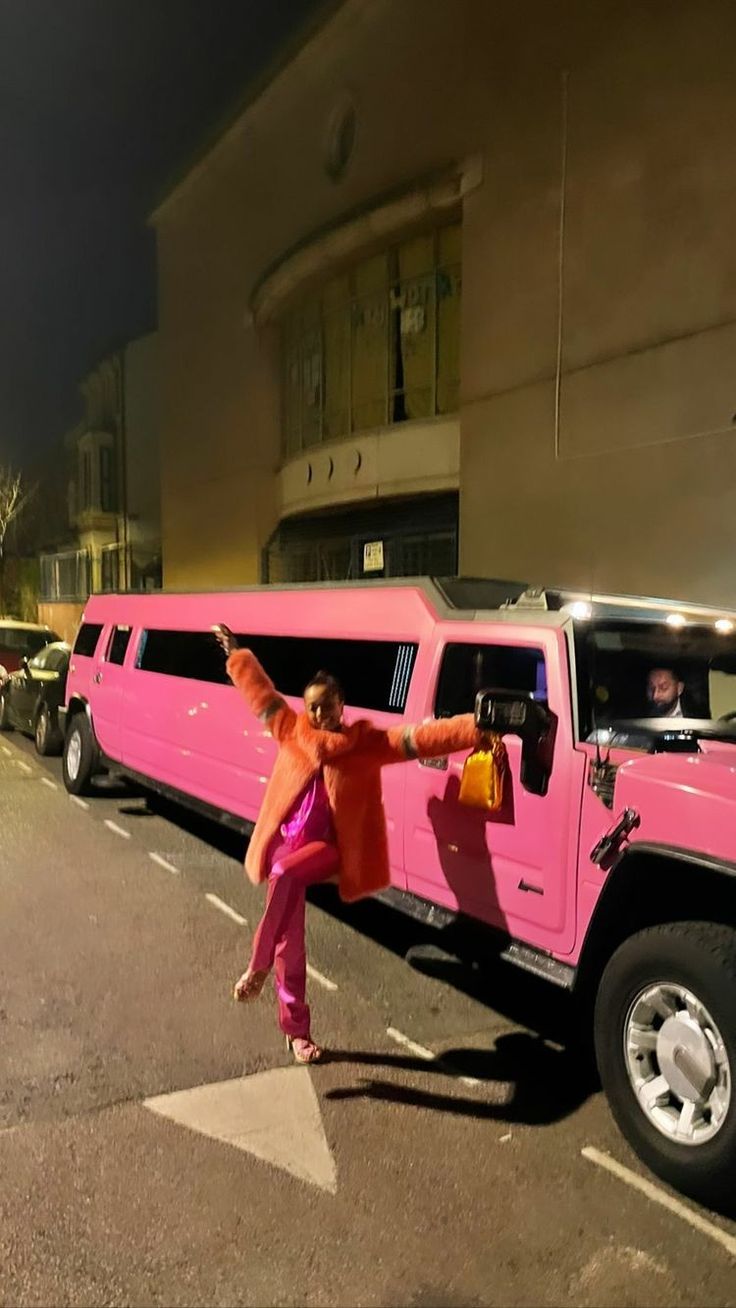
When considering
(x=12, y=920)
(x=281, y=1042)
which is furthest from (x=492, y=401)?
(x=281, y=1042)

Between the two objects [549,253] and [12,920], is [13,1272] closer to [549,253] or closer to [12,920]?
[12,920]

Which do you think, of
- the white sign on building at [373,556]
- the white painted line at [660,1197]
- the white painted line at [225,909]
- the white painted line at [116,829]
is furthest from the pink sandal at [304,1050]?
the white sign on building at [373,556]

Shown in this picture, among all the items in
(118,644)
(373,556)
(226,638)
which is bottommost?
(118,644)

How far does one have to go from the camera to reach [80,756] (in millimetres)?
9609

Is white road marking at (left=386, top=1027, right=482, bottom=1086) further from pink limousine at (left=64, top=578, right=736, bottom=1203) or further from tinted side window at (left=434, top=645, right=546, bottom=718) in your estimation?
tinted side window at (left=434, top=645, right=546, bottom=718)

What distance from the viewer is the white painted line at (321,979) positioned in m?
4.89

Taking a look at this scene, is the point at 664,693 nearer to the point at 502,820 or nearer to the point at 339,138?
the point at 502,820

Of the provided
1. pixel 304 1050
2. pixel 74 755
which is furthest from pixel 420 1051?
pixel 74 755

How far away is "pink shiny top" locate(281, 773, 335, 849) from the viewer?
157 inches

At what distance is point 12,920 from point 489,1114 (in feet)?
11.4

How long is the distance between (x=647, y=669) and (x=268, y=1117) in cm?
262

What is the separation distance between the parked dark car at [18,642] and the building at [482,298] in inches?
163

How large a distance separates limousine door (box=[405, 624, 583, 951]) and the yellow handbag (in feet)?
0.33

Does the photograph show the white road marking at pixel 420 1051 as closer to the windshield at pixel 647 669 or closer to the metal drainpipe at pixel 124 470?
the windshield at pixel 647 669
